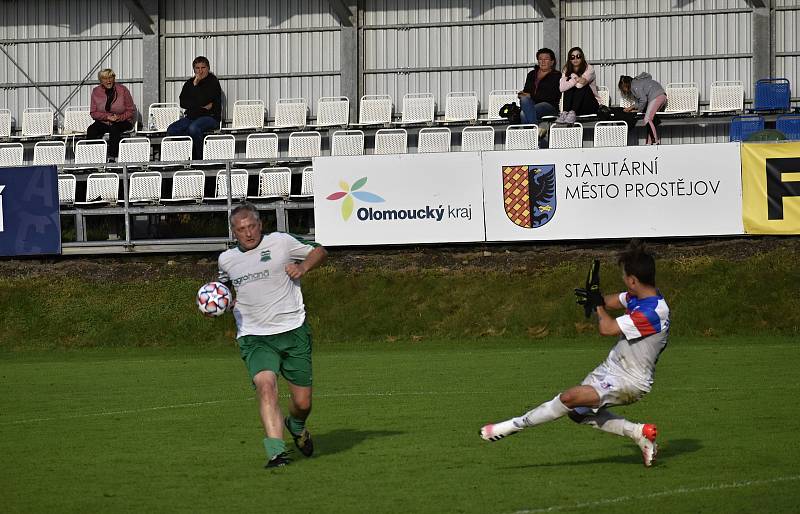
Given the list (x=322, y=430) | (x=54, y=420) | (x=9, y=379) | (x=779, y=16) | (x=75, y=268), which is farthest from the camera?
(x=779, y=16)

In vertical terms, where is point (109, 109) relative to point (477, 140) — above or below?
above

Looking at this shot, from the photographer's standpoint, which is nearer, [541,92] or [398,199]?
[398,199]

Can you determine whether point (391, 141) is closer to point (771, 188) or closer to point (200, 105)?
point (200, 105)

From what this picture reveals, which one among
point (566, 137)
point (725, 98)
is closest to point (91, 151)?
point (566, 137)

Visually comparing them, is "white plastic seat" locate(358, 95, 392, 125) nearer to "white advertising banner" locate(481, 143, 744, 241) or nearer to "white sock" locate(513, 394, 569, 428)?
"white advertising banner" locate(481, 143, 744, 241)

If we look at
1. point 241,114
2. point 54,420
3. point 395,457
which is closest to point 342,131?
point 241,114

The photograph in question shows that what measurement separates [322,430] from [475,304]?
11024 millimetres

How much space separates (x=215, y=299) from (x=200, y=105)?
19.2 meters

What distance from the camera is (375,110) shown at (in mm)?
30781

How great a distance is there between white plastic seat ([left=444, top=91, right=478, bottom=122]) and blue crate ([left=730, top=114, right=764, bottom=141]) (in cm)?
571

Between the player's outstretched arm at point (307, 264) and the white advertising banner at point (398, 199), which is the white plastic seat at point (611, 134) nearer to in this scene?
the white advertising banner at point (398, 199)

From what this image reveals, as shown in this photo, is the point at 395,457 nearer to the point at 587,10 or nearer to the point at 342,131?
the point at 342,131

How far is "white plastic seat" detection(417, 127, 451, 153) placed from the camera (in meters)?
27.6

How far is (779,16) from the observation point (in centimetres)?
3073
